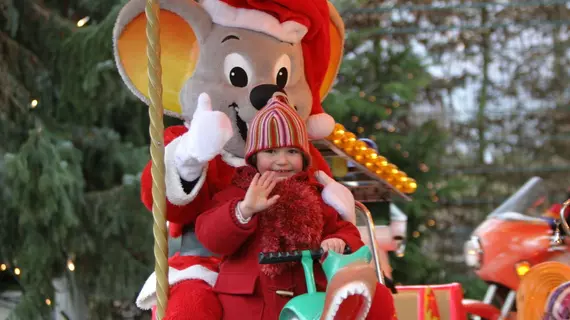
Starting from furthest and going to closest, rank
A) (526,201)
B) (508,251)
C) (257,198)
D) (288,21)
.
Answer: (526,201), (508,251), (288,21), (257,198)

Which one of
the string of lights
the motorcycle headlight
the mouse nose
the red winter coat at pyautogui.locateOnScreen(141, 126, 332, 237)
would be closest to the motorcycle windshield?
the motorcycle headlight

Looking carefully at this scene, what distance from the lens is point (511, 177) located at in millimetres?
7031

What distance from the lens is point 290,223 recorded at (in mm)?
2150

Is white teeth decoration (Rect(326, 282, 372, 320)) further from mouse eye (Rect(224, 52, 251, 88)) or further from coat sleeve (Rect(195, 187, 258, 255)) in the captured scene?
mouse eye (Rect(224, 52, 251, 88))

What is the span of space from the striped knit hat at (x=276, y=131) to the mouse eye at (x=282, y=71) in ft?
1.18

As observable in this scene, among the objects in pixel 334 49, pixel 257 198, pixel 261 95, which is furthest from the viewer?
pixel 334 49

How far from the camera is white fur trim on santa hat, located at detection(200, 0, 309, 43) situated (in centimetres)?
258

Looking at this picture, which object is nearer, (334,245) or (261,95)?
(334,245)

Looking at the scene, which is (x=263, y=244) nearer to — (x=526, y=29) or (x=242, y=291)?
(x=242, y=291)

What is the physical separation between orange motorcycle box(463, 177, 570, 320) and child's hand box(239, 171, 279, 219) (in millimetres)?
1901

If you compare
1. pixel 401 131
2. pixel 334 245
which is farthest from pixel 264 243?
pixel 401 131

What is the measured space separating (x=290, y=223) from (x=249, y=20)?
753 mm

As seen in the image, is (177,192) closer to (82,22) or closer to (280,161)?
(280,161)

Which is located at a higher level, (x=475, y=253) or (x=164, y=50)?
(x=164, y=50)
